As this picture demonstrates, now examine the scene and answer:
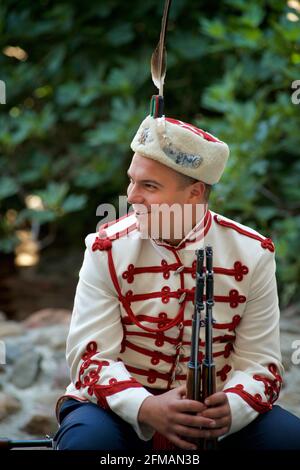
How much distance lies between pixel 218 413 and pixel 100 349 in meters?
0.28

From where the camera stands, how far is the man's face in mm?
1807

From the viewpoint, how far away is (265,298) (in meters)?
1.89

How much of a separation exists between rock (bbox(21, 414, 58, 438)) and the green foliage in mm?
1187

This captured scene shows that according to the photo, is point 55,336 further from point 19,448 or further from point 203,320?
point 203,320

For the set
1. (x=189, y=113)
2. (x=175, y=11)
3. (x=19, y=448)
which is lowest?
(x=19, y=448)

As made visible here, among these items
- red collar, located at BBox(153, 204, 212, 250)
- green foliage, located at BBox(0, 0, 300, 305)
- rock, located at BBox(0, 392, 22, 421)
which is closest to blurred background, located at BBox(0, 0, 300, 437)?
green foliage, located at BBox(0, 0, 300, 305)

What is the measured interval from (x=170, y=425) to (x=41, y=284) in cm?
287

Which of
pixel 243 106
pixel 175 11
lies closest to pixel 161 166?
pixel 243 106

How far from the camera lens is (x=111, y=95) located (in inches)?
159

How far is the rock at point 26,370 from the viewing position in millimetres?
3008

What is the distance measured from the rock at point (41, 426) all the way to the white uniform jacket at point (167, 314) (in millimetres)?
889

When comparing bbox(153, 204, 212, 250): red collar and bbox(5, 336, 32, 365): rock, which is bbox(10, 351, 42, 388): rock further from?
bbox(153, 204, 212, 250): red collar

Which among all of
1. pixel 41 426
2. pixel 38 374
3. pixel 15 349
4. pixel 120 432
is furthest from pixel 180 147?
pixel 15 349

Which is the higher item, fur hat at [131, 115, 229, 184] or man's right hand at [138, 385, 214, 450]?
fur hat at [131, 115, 229, 184]
